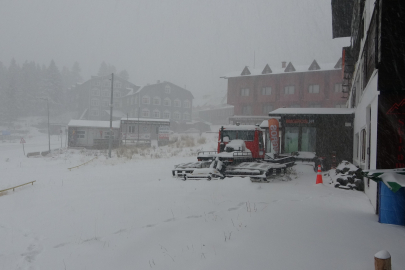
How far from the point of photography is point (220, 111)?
7950 centimetres

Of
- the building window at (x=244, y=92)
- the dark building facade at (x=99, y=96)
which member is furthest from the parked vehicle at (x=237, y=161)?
the dark building facade at (x=99, y=96)

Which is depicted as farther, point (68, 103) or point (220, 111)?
point (68, 103)

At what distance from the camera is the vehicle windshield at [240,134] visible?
45.4 feet

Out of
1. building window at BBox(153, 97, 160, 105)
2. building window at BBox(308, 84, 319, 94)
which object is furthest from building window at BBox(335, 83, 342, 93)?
building window at BBox(153, 97, 160, 105)

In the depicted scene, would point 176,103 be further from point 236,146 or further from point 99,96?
point 236,146

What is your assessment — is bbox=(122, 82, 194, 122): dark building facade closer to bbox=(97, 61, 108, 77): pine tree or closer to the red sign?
bbox=(97, 61, 108, 77): pine tree

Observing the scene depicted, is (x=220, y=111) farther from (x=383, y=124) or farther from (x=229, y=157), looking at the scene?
(x=383, y=124)

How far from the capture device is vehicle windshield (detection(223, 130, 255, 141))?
13.8 metres

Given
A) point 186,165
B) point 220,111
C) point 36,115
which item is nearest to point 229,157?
point 186,165

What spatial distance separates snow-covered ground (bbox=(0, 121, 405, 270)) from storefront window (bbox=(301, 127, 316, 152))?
11148 mm

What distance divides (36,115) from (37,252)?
87.3m

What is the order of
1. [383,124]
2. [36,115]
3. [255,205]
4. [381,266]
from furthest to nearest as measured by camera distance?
[36,115] → [255,205] → [383,124] → [381,266]

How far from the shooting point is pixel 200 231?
590 cm

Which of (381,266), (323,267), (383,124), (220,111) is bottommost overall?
(323,267)
